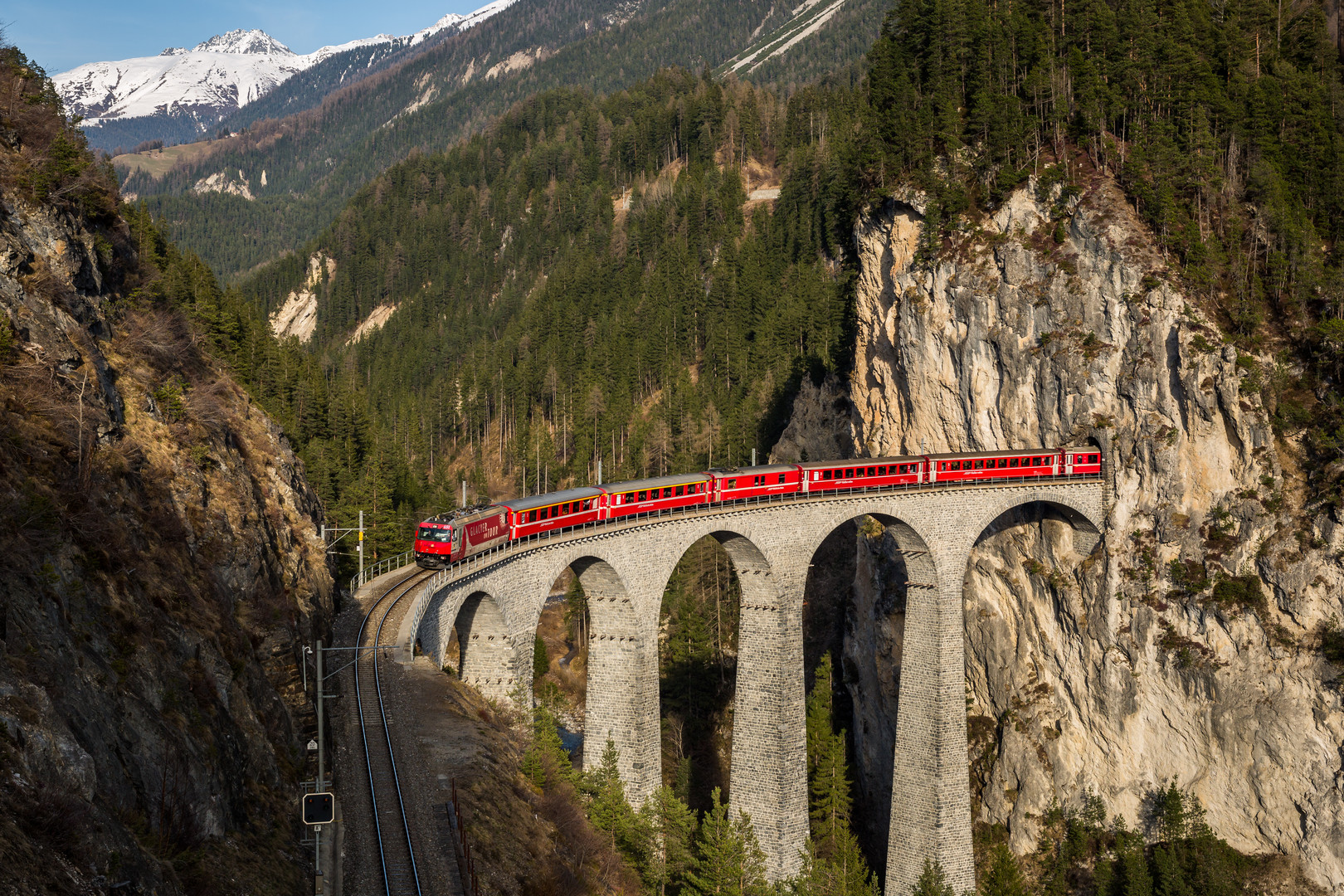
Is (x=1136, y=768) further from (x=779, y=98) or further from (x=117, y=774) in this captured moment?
(x=779, y=98)

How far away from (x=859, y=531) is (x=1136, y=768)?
2215 centimetres

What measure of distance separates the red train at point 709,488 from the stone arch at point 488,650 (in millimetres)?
2676

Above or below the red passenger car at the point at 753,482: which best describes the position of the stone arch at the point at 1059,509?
below

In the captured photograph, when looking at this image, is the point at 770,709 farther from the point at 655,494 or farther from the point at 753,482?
the point at 655,494

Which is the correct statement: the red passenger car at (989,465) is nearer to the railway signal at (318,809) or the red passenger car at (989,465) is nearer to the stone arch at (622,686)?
the stone arch at (622,686)

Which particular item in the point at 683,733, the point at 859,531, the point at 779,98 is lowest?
the point at 683,733

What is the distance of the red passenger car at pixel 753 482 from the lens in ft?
165

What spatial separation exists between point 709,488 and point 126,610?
3048 cm

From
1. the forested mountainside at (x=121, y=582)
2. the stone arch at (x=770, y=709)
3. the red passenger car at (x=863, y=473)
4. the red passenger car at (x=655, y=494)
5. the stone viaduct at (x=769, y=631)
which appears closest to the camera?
the forested mountainside at (x=121, y=582)

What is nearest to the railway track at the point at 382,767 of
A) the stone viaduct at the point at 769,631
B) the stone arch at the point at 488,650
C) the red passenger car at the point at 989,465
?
the stone viaduct at the point at 769,631

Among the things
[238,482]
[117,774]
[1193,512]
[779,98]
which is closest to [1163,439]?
[1193,512]

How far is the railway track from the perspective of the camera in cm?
2609

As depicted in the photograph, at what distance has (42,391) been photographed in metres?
27.0

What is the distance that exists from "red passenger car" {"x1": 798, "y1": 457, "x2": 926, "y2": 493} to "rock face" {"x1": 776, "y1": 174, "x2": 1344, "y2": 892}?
9.59 meters
